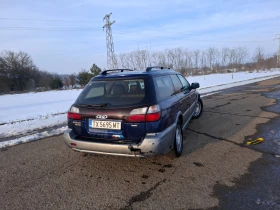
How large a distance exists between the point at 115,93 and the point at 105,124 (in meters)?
0.57

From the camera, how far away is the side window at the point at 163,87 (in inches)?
132

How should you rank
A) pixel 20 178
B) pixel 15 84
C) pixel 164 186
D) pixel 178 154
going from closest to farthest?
pixel 164 186 → pixel 20 178 → pixel 178 154 → pixel 15 84

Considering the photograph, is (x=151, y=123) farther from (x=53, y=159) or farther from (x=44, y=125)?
(x=44, y=125)

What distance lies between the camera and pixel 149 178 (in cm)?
315

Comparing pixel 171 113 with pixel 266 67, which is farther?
pixel 266 67

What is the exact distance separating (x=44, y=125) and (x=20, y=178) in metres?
3.81

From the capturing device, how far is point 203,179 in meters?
3.06

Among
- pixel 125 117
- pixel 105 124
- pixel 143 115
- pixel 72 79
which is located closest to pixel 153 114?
pixel 143 115

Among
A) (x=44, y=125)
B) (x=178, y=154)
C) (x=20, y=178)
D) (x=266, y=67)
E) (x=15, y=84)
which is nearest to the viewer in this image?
(x=20, y=178)

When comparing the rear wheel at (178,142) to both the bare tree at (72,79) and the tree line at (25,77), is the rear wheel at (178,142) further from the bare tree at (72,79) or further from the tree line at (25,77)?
the bare tree at (72,79)

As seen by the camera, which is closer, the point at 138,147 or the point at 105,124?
the point at 138,147

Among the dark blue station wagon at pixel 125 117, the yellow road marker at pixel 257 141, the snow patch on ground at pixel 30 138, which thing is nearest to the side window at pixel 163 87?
the dark blue station wagon at pixel 125 117

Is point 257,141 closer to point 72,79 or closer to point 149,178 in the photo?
point 149,178

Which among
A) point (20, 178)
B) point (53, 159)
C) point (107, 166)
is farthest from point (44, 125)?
point (107, 166)
